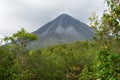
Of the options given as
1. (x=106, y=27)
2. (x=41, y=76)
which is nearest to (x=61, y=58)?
(x=41, y=76)

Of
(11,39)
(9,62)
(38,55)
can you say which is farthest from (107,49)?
(38,55)

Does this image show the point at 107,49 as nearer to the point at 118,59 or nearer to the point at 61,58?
the point at 118,59

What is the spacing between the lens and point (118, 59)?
47.9 ft

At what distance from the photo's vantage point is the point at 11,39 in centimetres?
6938

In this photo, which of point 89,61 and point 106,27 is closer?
point 106,27

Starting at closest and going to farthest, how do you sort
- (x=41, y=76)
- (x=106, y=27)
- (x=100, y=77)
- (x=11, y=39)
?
(x=100, y=77) < (x=106, y=27) < (x=11, y=39) < (x=41, y=76)

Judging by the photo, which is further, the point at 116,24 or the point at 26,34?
the point at 26,34

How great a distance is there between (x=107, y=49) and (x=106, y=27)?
106 inches

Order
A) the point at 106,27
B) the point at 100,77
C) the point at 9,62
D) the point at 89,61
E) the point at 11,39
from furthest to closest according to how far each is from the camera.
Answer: the point at 89,61 < the point at 11,39 < the point at 9,62 < the point at 106,27 < the point at 100,77

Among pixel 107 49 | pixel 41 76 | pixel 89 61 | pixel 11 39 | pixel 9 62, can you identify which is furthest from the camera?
pixel 89 61

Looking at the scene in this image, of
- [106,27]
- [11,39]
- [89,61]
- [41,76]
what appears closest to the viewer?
[106,27]

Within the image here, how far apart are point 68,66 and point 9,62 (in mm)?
49641

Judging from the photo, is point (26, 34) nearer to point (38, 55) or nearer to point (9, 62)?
point (38, 55)

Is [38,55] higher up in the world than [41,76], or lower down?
higher up
